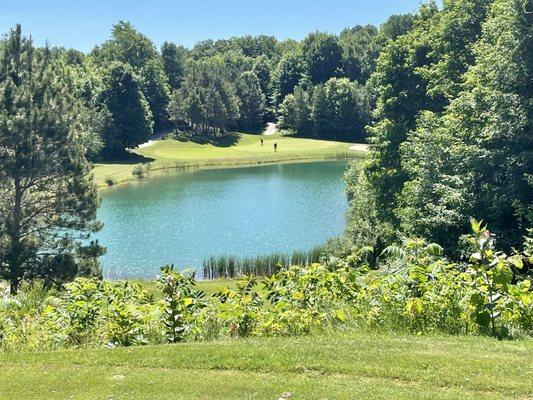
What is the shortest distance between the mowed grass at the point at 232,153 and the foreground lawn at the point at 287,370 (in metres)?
65.6

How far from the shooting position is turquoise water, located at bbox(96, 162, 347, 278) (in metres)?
33.1

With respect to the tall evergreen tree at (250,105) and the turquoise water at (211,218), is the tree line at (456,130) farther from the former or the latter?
the tall evergreen tree at (250,105)

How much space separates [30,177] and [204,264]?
10351 mm

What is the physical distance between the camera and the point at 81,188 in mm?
22281

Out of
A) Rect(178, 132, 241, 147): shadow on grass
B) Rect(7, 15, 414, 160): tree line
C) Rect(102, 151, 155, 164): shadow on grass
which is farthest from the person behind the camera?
Rect(178, 132, 241, 147): shadow on grass

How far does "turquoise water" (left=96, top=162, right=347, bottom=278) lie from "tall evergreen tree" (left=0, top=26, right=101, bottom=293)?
7.04 metres

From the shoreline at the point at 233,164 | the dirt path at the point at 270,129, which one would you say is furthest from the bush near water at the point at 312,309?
the dirt path at the point at 270,129

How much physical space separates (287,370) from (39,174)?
18.2m

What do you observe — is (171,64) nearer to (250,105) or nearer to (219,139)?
(250,105)

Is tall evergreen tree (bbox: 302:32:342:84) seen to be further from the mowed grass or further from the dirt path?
the mowed grass

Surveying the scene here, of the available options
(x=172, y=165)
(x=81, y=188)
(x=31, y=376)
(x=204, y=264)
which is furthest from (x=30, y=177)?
(x=172, y=165)

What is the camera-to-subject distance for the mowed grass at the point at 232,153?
3136 inches

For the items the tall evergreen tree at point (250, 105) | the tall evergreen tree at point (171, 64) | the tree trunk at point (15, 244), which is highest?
the tall evergreen tree at point (171, 64)

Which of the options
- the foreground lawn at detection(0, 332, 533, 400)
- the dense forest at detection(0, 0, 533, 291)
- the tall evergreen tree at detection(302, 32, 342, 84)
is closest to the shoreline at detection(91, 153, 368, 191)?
the dense forest at detection(0, 0, 533, 291)
